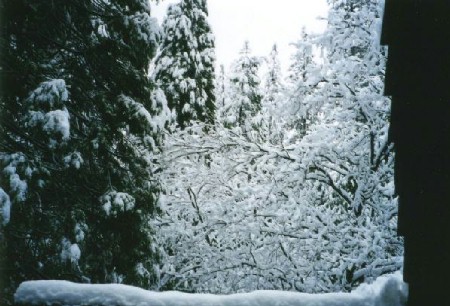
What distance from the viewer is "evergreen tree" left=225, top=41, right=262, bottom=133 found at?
2759cm

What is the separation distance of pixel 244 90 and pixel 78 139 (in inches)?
849

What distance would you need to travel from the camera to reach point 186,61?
1981cm

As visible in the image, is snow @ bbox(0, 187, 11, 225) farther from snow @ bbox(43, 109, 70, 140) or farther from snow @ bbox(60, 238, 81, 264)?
snow @ bbox(60, 238, 81, 264)

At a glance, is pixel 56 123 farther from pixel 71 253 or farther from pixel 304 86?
pixel 304 86

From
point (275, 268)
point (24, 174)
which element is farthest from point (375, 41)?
point (24, 174)

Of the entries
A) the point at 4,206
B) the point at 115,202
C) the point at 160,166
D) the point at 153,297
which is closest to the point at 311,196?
the point at 160,166

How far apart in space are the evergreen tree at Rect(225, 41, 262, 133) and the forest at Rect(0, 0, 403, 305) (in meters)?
17.8

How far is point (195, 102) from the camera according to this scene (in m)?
19.6

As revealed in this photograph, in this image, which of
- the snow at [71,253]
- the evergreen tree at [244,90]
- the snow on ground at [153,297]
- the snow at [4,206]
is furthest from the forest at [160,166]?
the evergreen tree at [244,90]

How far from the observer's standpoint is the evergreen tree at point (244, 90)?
27.6 metres

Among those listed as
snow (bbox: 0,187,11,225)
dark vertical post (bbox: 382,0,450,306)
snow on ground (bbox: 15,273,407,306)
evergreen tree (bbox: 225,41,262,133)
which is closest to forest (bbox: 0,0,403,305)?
snow (bbox: 0,187,11,225)

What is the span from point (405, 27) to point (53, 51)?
715 centimetres

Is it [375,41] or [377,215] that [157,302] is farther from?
[375,41]

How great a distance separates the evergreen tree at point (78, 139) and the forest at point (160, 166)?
3cm
